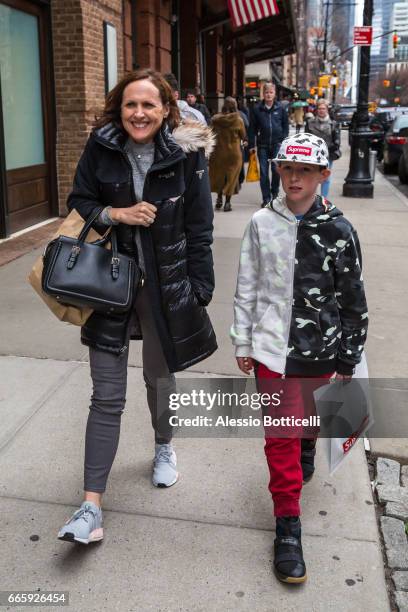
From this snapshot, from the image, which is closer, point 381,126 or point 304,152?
point 304,152

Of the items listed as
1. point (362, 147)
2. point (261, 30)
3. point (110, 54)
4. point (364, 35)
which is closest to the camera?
point (110, 54)

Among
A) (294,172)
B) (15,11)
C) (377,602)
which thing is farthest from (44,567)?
(15,11)

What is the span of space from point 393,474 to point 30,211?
708cm

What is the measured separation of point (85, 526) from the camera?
2.70 metres

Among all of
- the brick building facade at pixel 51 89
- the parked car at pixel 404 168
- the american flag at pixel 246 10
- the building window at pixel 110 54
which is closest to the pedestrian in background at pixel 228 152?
the building window at pixel 110 54

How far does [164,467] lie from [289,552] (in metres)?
0.83

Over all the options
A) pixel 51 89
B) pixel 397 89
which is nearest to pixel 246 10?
pixel 51 89

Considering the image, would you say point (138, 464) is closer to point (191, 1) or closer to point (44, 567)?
point (44, 567)

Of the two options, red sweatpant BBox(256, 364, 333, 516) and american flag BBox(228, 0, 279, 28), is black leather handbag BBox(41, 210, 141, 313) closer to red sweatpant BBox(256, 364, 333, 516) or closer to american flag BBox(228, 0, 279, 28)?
red sweatpant BBox(256, 364, 333, 516)

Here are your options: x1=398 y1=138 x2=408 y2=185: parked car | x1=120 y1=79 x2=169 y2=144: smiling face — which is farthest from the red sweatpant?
x1=398 y1=138 x2=408 y2=185: parked car

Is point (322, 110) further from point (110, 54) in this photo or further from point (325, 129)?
point (110, 54)

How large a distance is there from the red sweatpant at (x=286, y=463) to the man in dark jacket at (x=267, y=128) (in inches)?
333

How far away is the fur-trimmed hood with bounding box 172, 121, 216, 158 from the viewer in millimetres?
2834

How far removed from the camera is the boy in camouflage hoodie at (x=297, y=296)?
2646 mm
